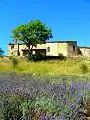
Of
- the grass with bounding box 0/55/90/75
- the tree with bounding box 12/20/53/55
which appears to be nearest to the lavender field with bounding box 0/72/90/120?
the grass with bounding box 0/55/90/75

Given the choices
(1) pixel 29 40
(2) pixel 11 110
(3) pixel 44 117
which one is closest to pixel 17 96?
(2) pixel 11 110

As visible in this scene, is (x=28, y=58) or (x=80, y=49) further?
(x=80, y=49)

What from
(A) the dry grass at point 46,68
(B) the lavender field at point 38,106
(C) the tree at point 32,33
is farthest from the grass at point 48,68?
(B) the lavender field at point 38,106

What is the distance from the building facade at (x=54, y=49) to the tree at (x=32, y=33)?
2226 mm

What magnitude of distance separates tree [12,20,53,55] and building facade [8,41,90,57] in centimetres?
223

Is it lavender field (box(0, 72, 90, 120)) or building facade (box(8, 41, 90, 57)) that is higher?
building facade (box(8, 41, 90, 57))

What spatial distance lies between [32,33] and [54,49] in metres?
6.20

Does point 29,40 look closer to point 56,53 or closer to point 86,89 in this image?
point 56,53

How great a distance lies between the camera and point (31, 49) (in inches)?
2864

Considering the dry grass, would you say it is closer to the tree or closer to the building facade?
the tree

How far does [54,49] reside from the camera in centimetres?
7550

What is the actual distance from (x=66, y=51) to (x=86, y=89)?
2612 inches

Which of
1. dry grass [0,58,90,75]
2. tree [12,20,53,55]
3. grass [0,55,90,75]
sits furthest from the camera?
tree [12,20,53,55]

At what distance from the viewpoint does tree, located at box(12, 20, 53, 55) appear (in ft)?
232
